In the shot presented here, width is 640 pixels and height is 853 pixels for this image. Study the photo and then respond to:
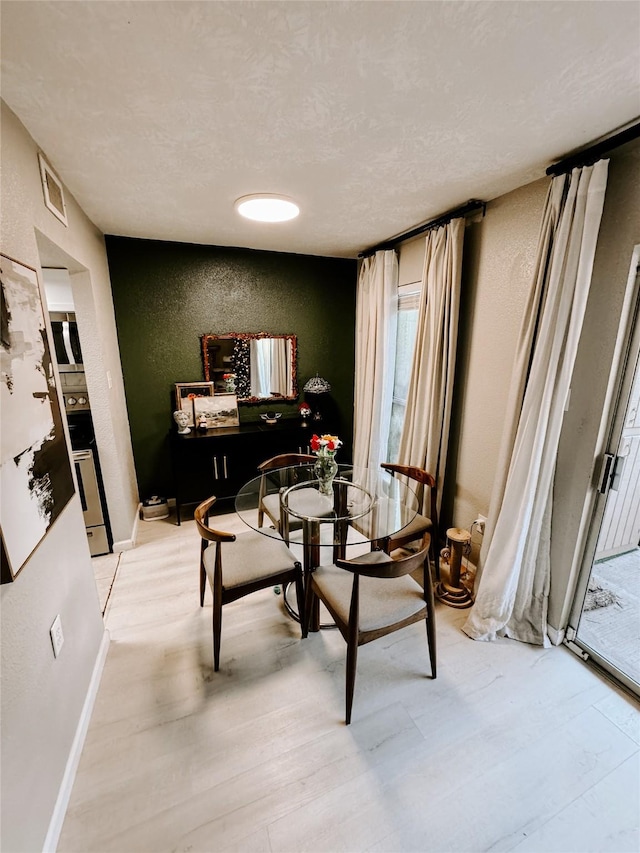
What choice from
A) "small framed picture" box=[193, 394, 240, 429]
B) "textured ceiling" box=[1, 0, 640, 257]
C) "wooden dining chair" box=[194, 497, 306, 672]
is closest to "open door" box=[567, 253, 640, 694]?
"textured ceiling" box=[1, 0, 640, 257]

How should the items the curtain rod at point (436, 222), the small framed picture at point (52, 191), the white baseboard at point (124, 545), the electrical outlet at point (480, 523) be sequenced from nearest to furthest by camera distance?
1. the small framed picture at point (52, 191)
2. the curtain rod at point (436, 222)
3. the electrical outlet at point (480, 523)
4. the white baseboard at point (124, 545)

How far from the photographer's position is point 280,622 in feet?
6.88

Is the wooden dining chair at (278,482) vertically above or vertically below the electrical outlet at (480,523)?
above

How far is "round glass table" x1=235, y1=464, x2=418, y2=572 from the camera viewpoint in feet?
6.51

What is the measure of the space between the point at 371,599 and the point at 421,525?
83 cm

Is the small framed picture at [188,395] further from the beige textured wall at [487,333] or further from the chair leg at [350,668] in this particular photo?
the chair leg at [350,668]

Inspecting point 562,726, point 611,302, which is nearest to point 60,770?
point 562,726

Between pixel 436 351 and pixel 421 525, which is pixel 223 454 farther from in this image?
pixel 436 351

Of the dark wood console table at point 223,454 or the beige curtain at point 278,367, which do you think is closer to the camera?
the dark wood console table at point 223,454

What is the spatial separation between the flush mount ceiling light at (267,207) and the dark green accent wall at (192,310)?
45.5 inches

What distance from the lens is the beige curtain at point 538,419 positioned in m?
1.55

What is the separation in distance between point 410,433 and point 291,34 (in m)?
2.32

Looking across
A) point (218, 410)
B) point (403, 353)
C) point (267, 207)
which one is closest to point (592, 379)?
point (403, 353)

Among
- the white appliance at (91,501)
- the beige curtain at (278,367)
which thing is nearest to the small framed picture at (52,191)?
the white appliance at (91,501)
